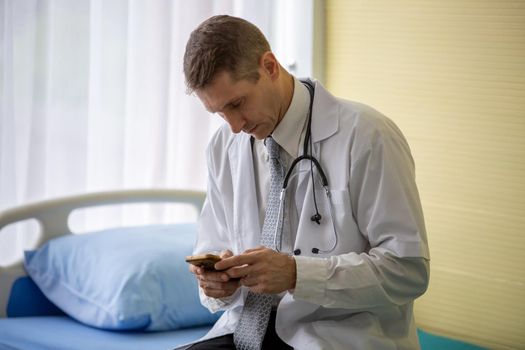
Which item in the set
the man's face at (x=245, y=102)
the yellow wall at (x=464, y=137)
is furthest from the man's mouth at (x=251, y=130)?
the yellow wall at (x=464, y=137)

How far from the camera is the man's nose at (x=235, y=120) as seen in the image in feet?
5.49

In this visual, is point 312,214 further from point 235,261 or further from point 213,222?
point 213,222

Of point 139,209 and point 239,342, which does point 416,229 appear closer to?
point 239,342

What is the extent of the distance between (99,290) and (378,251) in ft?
3.44

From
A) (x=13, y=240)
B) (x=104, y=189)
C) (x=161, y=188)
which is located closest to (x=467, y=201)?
(x=161, y=188)

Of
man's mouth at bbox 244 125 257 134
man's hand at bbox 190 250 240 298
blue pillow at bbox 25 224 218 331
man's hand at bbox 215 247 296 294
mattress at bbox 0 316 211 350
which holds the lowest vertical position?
mattress at bbox 0 316 211 350

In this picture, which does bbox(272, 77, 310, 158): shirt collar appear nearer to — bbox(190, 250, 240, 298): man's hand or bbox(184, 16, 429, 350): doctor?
bbox(184, 16, 429, 350): doctor

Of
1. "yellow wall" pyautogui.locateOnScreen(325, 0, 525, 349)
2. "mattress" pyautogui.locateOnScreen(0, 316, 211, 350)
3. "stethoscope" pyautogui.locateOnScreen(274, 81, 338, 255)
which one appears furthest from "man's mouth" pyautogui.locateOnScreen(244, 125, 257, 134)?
"yellow wall" pyautogui.locateOnScreen(325, 0, 525, 349)

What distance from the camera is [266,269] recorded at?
5.04 ft

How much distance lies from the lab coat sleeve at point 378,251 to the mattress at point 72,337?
75 cm

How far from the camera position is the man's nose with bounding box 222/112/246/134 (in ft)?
5.49

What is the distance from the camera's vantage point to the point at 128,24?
2721 millimetres

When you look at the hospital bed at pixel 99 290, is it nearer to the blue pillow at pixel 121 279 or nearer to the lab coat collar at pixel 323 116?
the blue pillow at pixel 121 279

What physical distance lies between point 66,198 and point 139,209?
0.39 meters
